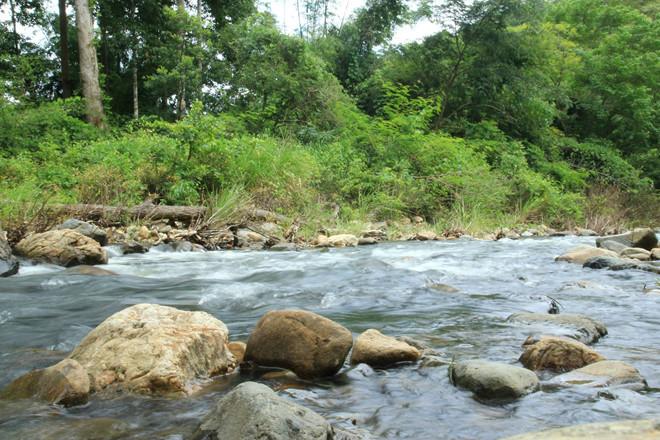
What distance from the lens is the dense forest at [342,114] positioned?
1052 cm

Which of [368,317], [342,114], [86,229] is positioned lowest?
[368,317]

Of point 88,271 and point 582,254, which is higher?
point 88,271

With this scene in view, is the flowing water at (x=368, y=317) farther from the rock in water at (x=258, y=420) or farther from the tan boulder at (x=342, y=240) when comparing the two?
the tan boulder at (x=342, y=240)

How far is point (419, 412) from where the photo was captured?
7.89 ft

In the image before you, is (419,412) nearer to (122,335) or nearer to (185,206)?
(122,335)

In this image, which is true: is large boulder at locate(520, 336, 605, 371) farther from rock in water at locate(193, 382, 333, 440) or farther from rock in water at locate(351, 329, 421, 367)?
rock in water at locate(193, 382, 333, 440)

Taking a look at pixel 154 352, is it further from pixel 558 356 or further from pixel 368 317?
pixel 558 356

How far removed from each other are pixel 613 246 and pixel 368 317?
17.9 ft

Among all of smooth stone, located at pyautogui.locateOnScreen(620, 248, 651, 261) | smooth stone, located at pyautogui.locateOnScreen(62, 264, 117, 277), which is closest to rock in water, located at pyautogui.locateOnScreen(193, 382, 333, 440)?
smooth stone, located at pyautogui.locateOnScreen(62, 264, 117, 277)

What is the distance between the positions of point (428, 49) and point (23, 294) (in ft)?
55.8

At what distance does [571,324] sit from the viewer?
3.59 meters

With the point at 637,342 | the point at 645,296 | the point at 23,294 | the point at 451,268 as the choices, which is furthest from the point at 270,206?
the point at 637,342

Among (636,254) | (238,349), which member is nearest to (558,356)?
(238,349)

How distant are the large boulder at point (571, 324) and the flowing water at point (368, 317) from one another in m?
0.11
